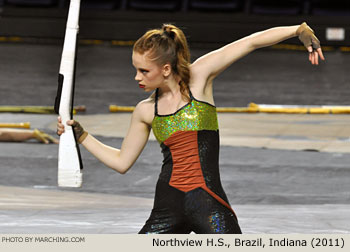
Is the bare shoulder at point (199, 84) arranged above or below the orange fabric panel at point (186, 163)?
above

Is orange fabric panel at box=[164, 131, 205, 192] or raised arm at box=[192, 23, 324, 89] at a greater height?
raised arm at box=[192, 23, 324, 89]

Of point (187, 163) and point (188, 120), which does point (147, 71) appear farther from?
point (187, 163)

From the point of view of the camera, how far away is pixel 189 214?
351cm

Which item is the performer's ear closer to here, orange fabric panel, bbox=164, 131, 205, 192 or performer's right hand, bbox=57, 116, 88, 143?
orange fabric panel, bbox=164, 131, 205, 192

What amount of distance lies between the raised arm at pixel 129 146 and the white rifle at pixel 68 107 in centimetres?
7

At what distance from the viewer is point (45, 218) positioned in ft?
19.5

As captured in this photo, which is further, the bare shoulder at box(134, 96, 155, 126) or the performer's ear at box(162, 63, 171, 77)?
the bare shoulder at box(134, 96, 155, 126)

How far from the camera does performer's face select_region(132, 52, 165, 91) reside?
138 inches

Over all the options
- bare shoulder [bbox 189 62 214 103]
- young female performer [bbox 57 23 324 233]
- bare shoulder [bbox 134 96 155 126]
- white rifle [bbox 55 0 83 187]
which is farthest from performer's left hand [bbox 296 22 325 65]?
white rifle [bbox 55 0 83 187]

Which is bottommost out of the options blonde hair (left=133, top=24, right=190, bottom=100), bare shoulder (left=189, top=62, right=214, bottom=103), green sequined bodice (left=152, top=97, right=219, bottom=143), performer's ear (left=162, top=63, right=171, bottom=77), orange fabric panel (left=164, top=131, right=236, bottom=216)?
orange fabric panel (left=164, top=131, right=236, bottom=216)

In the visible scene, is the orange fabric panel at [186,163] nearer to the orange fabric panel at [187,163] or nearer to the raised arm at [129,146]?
the orange fabric panel at [187,163]

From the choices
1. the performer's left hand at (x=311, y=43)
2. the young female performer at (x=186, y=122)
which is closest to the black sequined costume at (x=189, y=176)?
the young female performer at (x=186, y=122)

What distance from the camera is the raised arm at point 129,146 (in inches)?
145

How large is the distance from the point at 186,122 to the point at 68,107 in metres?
0.49
